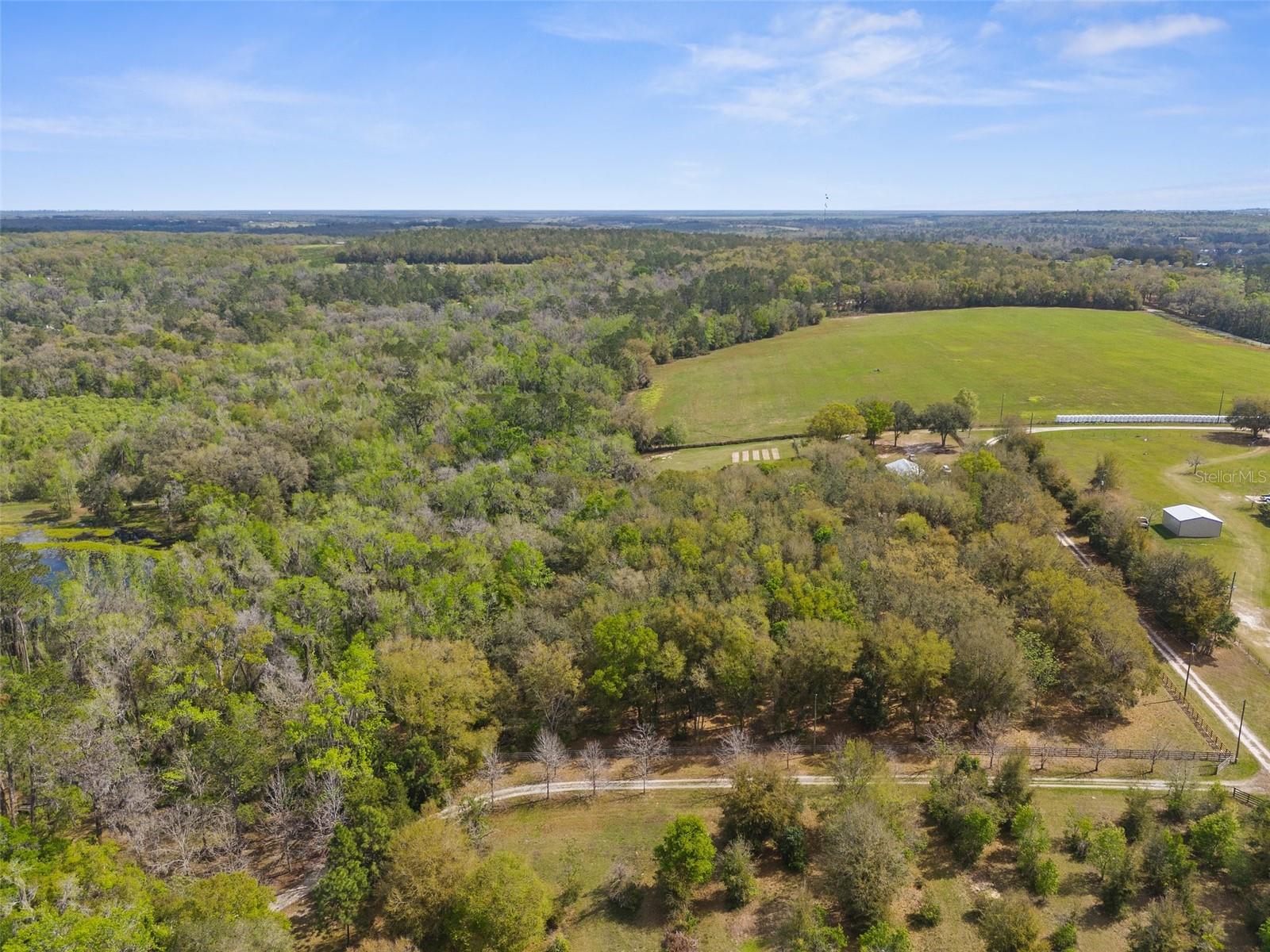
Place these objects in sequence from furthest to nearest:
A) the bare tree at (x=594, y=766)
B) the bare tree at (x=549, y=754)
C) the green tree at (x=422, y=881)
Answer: the bare tree at (x=594, y=766) < the bare tree at (x=549, y=754) < the green tree at (x=422, y=881)

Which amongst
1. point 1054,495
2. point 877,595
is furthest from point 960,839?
point 1054,495

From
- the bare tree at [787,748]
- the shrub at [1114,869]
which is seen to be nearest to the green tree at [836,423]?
the bare tree at [787,748]

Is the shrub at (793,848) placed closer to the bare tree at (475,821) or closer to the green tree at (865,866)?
the green tree at (865,866)

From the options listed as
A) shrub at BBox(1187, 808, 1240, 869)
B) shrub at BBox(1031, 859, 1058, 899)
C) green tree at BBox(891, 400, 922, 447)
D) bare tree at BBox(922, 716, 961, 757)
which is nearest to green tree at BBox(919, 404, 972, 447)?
green tree at BBox(891, 400, 922, 447)

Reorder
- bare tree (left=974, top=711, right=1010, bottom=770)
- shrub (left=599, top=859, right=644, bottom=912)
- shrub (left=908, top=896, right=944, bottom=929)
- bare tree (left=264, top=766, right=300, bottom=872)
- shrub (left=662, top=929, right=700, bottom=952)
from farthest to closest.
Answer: bare tree (left=974, top=711, right=1010, bottom=770)
bare tree (left=264, top=766, right=300, bottom=872)
shrub (left=599, top=859, right=644, bottom=912)
shrub (left=908, top=896, right=944, bottom=929)
shrub (left=662, top=929, right=700, bottom=952)

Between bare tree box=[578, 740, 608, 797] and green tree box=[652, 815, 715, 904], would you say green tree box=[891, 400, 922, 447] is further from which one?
green tree box=[652, 815, 715, 904]

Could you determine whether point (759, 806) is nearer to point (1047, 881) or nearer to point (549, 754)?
point (549, 754)
